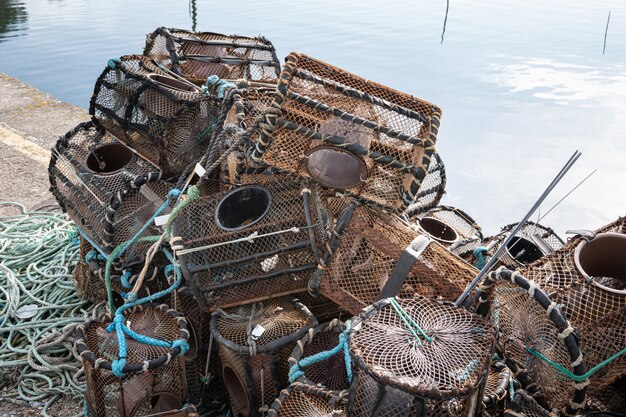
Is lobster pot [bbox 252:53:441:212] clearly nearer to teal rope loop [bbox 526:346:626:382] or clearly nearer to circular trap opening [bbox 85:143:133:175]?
teal rope loop [bbox 526:346:626:382]

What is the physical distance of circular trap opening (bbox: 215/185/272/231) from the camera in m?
2.81

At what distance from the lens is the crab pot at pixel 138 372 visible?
250 centimetres

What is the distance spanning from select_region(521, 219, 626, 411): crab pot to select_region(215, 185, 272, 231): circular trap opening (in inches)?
50.5

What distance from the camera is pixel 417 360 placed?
1.80 m

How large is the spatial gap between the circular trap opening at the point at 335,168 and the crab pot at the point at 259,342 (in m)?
0.61

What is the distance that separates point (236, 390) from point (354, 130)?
54.9 inches

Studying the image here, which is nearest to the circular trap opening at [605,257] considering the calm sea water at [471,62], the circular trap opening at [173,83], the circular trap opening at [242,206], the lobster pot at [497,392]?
the lobster pot at [497,392]

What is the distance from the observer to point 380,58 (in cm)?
1220

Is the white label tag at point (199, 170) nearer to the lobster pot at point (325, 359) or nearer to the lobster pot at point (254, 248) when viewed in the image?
the lobster pot at point (254, 248)

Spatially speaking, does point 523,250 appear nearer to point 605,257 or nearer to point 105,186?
point 605,257

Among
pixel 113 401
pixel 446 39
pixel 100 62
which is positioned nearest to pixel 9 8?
pixel 100 62

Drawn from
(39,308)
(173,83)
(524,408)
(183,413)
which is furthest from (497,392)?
(39,308)

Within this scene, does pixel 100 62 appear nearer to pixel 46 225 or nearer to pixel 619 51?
pixel 46 225

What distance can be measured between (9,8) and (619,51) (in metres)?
15.8
